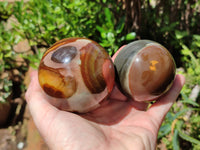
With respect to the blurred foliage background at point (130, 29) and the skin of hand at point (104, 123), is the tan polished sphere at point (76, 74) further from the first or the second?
the blurred foliage background at point (130, 29)

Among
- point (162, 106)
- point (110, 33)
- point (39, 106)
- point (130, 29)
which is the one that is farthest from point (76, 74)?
point (130, 29)

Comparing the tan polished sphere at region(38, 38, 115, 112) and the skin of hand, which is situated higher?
the tan polished sphere at region(38, 38, 115, 112)

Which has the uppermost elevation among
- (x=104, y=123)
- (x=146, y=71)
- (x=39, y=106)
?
(x=146, y=71)

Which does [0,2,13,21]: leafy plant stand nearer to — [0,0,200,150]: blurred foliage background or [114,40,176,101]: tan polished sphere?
[0,0,200,150]: blurred foliage background

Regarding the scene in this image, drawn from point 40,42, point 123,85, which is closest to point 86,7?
point 40,42

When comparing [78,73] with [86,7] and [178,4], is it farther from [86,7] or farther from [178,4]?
[178,4]

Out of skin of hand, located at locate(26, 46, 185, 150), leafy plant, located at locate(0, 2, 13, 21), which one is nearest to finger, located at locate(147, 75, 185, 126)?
skin of hand, located at locate(26, 46, 185, 150)

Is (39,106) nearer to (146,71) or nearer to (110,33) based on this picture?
(146,71)

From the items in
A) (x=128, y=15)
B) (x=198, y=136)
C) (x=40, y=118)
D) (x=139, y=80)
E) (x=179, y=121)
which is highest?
(x=128, y=15)
